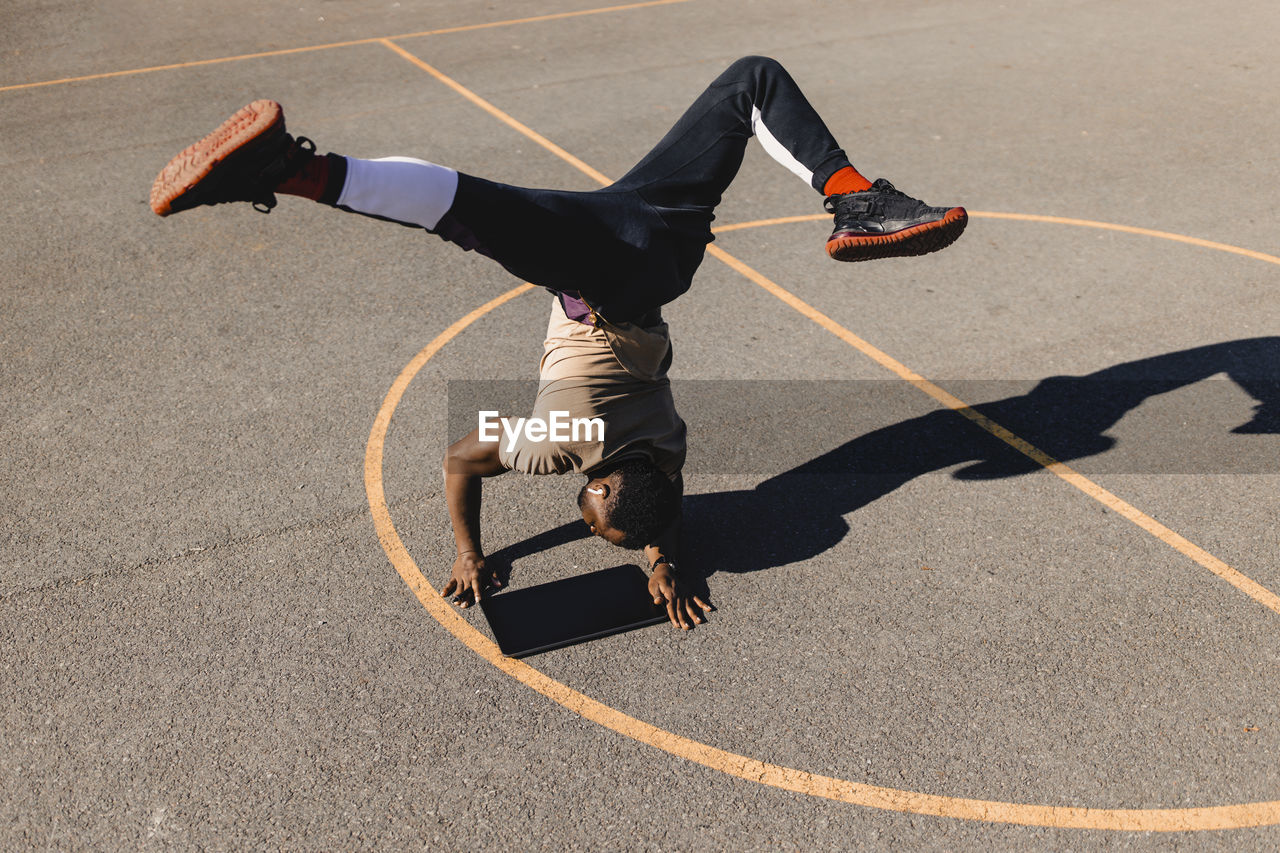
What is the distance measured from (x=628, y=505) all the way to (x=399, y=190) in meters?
1.86

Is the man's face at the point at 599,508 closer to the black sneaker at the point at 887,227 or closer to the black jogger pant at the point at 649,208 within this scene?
the black jogger pant at the point at 649,208

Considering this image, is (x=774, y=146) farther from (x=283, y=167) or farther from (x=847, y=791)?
(x=847, y=791)

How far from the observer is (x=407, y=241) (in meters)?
9.49

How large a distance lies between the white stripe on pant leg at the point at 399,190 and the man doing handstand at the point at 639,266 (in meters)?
0.15

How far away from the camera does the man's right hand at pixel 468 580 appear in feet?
18.2

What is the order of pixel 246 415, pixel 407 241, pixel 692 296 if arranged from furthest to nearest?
pixel 407 241 → pixel 692 296 → pixel 246 415

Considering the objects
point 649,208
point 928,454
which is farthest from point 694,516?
point 649,208

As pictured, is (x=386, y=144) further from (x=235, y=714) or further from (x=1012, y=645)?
(x=1012, y=645)

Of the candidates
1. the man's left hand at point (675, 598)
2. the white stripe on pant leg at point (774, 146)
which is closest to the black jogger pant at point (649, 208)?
the white stripe on pant leg at point (774, 146)

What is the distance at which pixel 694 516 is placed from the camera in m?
6.29

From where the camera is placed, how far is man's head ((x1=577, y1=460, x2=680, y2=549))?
524 centimetres

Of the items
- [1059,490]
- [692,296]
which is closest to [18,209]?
[692,296]

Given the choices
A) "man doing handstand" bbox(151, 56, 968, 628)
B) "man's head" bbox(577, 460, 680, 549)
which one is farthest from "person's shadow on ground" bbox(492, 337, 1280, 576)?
"man's head" bbox(577, 460, 680, 549)

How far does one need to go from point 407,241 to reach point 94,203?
302 cm
